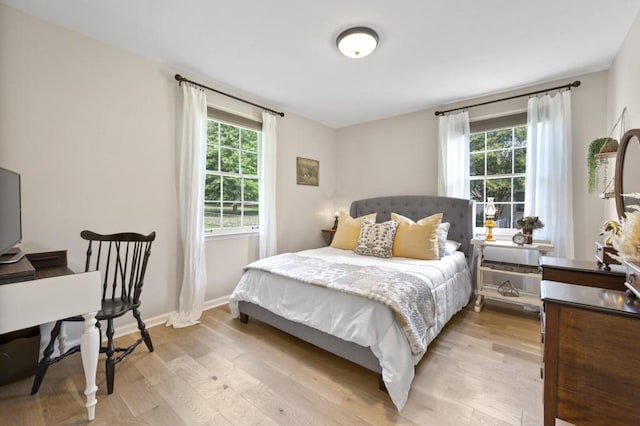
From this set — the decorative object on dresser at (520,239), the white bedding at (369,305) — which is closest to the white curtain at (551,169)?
the decorative object on dresser at (520,239)

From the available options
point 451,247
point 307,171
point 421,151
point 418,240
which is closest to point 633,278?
point 418,240

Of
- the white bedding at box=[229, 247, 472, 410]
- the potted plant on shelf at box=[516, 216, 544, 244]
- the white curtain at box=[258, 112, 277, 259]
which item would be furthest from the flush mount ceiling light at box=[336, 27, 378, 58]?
the potted plant on shelf at box=[516, 216, 544, 244]

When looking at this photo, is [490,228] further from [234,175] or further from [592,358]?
[234,175]

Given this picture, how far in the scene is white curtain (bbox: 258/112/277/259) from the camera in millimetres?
3430

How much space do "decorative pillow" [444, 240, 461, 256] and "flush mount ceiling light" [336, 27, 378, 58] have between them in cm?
217

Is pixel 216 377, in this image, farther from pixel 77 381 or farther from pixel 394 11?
pixel 394 11

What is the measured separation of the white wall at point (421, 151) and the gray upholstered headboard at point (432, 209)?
22 cm

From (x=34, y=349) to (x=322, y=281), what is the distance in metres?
1.98

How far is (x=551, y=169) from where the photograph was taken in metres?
2.76

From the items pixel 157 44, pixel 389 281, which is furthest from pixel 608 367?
pixel 157 44

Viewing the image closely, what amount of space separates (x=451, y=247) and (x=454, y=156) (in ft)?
3.94

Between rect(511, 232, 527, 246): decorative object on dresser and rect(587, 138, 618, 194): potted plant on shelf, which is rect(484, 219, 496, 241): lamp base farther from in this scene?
rect(587, 138, 618, 194): potted plant on shelf

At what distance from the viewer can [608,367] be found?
978 mm

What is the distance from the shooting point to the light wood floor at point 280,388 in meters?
1.45
